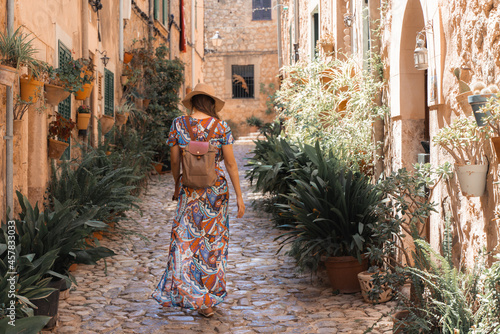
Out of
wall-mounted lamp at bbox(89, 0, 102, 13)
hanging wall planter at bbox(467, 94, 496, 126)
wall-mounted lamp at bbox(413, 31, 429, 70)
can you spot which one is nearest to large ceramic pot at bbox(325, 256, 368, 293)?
wall-mounted lamp at bbox(413, 31, 429, 70)

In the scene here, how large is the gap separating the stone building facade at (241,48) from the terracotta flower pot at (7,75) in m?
21.5

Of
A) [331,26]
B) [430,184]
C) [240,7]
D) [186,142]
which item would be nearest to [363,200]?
[430,184]

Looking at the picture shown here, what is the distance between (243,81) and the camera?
26.3 m

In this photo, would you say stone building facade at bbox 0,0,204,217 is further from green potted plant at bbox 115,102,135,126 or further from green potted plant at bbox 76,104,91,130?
green potted plant at bbox 115,102,135,126

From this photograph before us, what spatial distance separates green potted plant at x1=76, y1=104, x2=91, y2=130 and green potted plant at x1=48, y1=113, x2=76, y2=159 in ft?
4.15

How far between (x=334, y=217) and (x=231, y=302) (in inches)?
48.1

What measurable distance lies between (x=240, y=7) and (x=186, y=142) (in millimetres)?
22908

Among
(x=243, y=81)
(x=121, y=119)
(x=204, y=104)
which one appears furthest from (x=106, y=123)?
(x=243, y=81)

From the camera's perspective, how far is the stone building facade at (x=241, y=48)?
26.2 m

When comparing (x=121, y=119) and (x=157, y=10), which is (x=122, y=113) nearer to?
(x=121, y=119)

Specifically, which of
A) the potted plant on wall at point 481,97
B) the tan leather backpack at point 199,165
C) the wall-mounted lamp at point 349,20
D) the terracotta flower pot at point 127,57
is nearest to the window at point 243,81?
the terracotta flower pot at point 127,57

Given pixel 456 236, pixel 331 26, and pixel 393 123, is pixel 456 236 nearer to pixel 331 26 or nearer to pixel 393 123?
pixel 393 123

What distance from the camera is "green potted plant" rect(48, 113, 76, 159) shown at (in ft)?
21.4

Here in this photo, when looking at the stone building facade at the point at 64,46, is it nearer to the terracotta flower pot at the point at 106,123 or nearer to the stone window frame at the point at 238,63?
the terracotta flower pot at the point at 106,123
